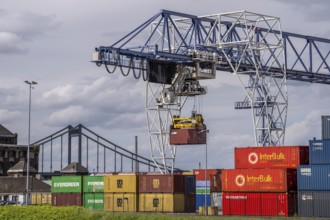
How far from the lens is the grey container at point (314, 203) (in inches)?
2618

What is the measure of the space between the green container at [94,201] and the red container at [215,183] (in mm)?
14051

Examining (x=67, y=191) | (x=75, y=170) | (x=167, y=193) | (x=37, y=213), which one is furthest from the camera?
(x=75, y=170)

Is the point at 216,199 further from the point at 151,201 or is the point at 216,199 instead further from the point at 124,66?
the point at 124,66

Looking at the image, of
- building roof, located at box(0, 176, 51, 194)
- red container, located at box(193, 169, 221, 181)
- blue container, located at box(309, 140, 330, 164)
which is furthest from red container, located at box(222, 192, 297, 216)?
building roof, located at box(0, 176, 51, 194)

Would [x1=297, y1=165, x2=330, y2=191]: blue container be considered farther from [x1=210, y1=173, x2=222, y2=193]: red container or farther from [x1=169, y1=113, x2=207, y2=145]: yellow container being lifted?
[x1=169, y1=113, x2=207, y2=145]: yellow container being lifted

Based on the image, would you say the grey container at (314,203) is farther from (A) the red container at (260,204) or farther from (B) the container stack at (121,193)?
(B) the container stack at (121,193)

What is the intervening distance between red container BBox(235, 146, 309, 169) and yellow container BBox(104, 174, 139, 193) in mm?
16237

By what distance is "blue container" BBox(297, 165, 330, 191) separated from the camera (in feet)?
218

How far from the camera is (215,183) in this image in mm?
85938

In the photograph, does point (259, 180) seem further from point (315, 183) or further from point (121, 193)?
point (121, 193)

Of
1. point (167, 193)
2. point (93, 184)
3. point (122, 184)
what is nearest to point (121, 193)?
point (122, 184)

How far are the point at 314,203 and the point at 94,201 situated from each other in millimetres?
33169

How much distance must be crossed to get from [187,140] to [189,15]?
622 inches

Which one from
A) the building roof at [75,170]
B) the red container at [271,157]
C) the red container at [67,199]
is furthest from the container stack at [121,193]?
the building roof at [75,170]
